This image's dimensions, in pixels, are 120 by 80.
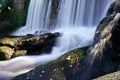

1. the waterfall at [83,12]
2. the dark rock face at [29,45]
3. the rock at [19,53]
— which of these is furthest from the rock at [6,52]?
Result: the waterfall at [83,12]

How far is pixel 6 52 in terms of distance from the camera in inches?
572

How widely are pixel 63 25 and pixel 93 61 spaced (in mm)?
8990

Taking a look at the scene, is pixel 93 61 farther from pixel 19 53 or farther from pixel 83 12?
pixel 83 12

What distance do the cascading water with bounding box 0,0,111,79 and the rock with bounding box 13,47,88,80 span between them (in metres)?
2.08

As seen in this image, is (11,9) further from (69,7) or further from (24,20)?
(69,7)

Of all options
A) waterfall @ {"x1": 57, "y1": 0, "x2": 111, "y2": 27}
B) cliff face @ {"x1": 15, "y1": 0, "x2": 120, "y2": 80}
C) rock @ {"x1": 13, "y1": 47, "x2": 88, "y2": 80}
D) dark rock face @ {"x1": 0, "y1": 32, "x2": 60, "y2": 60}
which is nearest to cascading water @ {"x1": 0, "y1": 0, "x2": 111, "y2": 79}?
waterfall @ {"x1": 57, "y1": 0, "x2": 111, "y2": 27}

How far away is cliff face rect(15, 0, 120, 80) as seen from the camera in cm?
862

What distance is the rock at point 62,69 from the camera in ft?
30.0

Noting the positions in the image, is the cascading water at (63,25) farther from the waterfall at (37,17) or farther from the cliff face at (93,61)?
the cliff face at (93,61)

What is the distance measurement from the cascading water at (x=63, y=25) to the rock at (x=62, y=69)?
2083 mm

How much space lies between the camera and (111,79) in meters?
3.40

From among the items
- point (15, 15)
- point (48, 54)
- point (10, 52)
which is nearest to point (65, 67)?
point (48, 54)

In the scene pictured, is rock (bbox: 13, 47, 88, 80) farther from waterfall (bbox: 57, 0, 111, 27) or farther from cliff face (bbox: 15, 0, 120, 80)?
waterfall (bbox: 57, 0, 111, 27)

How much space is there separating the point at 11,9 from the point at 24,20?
5.10 ft
